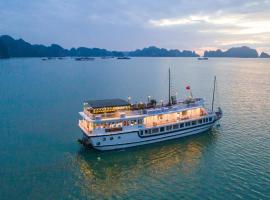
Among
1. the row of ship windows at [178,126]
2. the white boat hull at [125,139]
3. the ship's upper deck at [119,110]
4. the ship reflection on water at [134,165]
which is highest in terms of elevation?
the ship's upper deck at [119,110]

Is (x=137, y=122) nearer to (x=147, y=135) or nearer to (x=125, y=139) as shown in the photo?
(x=147, y=135)

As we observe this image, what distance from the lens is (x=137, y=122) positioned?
132 ft

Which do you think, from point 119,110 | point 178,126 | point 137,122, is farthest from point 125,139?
point 178,126

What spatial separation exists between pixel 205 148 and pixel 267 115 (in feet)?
77.0

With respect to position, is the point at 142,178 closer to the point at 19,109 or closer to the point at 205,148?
the point at 205,148

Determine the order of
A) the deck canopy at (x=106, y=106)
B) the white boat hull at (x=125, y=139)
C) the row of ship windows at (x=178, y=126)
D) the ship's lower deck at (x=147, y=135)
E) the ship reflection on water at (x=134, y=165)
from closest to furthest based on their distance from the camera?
the ship reflection on water at (x=134, y=165)
the white boat hull at (x=125, y=139)
the ship's lower deck at (x=147, y=135)
the deck canopy at (x=106, y=106)
the row of ship windows at (x=178, y=126)

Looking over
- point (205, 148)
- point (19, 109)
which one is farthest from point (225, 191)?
point (19, 109)

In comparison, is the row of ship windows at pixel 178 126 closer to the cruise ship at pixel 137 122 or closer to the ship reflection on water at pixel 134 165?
the cruise ship at pixel 137 122

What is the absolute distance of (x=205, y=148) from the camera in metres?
40.4

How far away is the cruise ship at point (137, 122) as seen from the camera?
3772cm

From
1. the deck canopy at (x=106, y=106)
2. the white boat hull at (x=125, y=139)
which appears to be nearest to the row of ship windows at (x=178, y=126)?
the white boat hull at (x=125, y=139)

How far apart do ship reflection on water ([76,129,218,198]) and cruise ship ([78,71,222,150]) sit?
1.43 metres

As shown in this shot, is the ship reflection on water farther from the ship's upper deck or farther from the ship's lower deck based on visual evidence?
the ship's upper deck

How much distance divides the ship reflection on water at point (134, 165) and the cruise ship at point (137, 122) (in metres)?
1.43
